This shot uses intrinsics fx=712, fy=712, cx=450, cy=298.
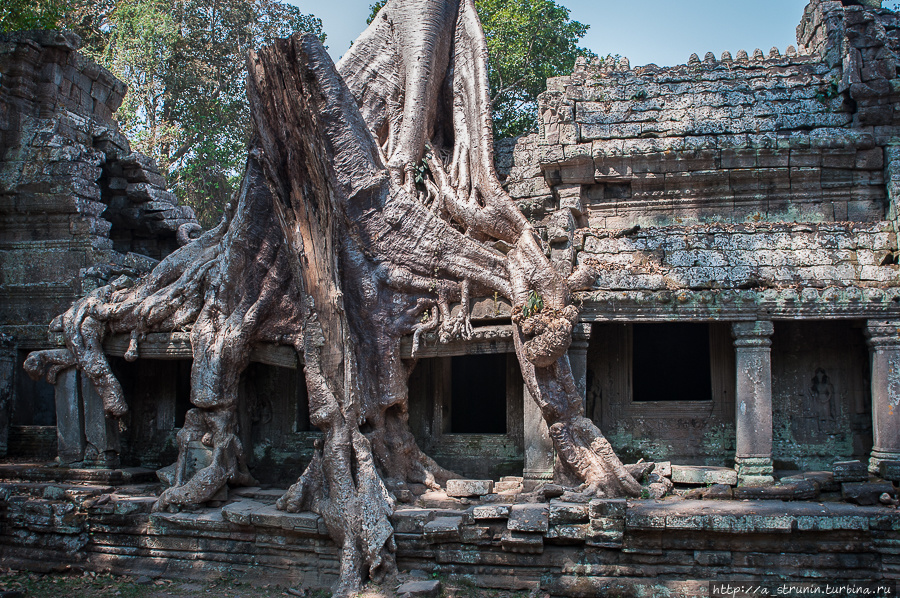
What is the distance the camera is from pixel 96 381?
860 centimetres

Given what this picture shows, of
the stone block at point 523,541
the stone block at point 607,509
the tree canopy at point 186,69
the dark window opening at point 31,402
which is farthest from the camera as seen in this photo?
the tree canopy at point 186,69

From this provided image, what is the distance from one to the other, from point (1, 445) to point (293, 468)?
13.9 ft

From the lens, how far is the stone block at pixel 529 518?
20.4ft

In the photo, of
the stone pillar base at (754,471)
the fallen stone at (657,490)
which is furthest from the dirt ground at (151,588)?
the stone pillar base at (754,471)

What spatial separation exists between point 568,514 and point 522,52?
1239cm

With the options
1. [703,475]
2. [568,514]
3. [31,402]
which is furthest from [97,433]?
[703,475]

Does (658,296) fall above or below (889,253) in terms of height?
below

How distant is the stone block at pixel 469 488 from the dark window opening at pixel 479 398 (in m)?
3.93

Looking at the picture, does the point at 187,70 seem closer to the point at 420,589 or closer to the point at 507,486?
the point at 507,486

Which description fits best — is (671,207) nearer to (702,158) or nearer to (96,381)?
(702,158)

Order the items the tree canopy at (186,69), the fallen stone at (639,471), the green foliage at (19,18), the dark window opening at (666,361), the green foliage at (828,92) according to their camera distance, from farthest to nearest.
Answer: the tree canopy at (186,69)
the green foliage at (19,18)
the dark window opening at (666,361)
the green foliage at (828,92)
the fallen stone at (639,471)

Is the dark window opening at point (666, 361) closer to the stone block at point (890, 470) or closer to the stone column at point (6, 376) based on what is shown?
the stone block at point (890, 470)

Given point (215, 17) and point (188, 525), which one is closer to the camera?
point (188, 525)

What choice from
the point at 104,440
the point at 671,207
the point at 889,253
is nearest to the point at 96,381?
the point at 104,440
